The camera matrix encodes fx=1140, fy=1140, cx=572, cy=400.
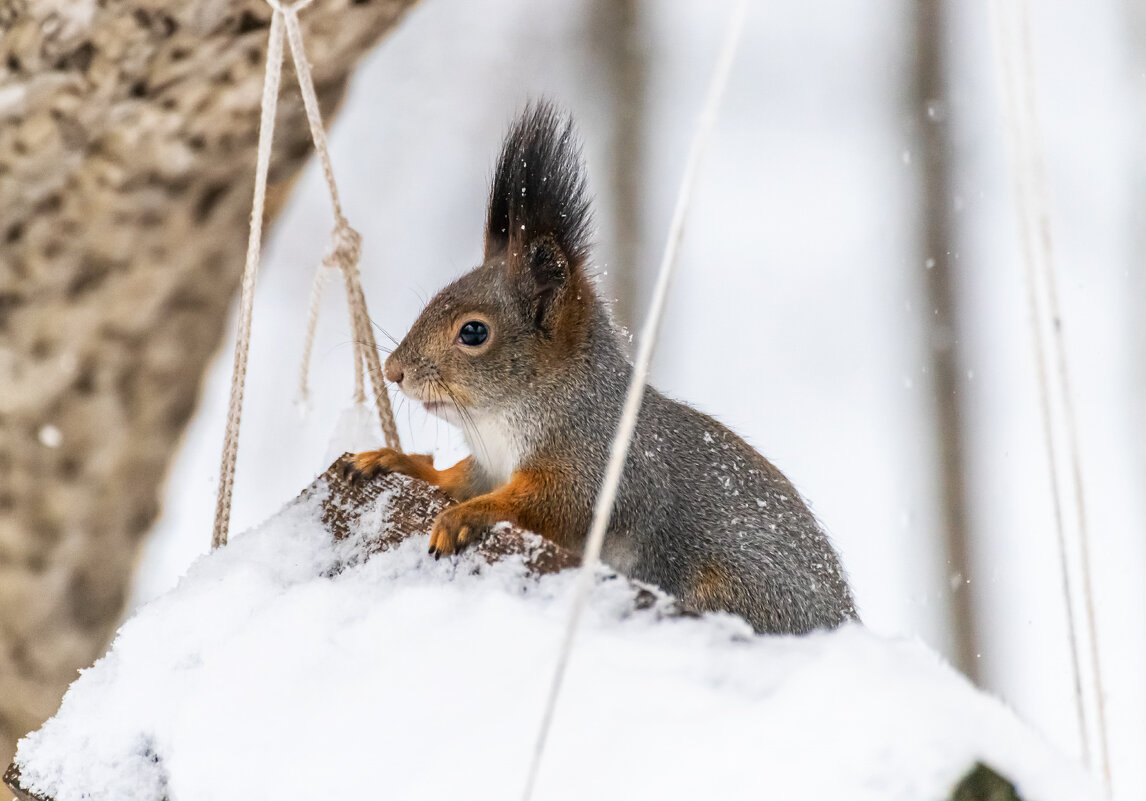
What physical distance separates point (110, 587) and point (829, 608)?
3.16ft

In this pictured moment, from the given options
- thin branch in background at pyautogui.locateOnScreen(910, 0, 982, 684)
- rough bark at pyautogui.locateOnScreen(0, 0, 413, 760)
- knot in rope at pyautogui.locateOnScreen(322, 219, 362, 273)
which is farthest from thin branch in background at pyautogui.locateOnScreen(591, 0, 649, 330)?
knot in rope at pyautogui.locateOnScreen(322, 219, 362, 273)

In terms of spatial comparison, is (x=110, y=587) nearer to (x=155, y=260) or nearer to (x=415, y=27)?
(x=155, y=260)

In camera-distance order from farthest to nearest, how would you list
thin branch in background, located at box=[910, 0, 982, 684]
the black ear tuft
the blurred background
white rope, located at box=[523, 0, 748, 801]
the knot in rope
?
1. thin branch in background, located at box=[910, 0, 982, 684]
2. the blurred background
3. the knot in rope
4. the black ear tuft
5. white rope, located at box=[523, 0, 748, 801]

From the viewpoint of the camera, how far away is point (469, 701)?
55cm

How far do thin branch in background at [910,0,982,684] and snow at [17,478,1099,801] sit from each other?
1.51m

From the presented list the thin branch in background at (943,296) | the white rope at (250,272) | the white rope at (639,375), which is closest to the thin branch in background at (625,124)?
the thin branch in background at (943,296)

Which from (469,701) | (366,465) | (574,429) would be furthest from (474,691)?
(574,429)

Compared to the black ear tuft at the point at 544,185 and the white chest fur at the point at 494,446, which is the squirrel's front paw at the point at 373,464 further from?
the black ear tuft at the point at 544,185

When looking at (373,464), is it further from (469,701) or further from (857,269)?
(857,269)

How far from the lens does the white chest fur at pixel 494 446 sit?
0.86 metres

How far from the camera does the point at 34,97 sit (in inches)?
43.7

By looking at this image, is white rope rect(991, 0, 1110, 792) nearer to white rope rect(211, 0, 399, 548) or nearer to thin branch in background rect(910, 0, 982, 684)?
white rope rect(211, 0, 399, 548)

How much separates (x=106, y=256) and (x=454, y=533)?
2.59ft

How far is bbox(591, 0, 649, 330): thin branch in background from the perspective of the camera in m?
2.10
